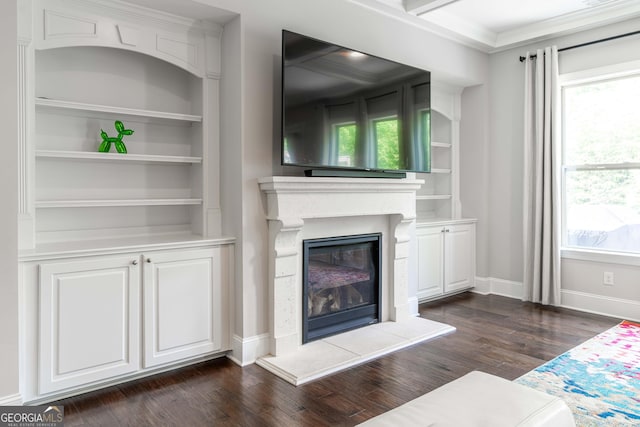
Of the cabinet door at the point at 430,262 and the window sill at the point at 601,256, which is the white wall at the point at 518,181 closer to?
the window sill at the point at 601,256

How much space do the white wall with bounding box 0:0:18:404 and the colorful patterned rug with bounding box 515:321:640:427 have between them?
2806mm

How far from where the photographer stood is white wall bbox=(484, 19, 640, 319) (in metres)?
4.01

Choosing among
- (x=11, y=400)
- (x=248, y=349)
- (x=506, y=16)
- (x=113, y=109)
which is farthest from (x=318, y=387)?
(x=506, y=16)

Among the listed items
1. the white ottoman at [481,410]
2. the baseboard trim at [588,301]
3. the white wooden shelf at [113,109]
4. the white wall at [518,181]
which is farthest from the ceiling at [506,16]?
the white ottoman at [481,410]

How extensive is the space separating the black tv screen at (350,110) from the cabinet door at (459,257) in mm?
1167

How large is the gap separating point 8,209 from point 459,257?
4081 millimetres

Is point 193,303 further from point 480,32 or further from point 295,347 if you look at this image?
point 480,32

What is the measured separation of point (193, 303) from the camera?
2.90 metres

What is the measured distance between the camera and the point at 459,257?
190 inches

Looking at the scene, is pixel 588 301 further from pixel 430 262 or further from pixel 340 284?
pixel 340 284

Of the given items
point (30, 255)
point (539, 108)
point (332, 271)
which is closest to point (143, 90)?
point (30, 255)

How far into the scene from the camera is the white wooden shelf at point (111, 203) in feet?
8.50

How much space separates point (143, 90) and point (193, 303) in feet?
4.99

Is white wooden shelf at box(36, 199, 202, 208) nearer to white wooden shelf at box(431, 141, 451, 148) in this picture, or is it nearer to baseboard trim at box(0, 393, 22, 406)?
baseboard trim at box(0, 393, 22, 406)
